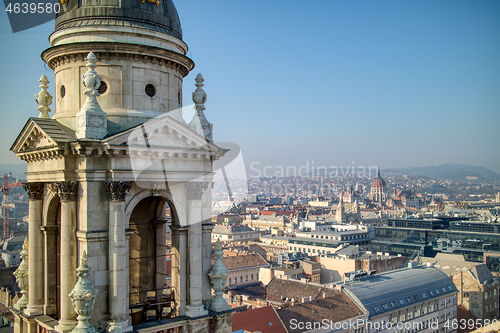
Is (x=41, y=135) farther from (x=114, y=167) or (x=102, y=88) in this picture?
(x=114, y=167)

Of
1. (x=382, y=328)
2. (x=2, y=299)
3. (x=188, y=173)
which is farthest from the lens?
(x=2, y=299)

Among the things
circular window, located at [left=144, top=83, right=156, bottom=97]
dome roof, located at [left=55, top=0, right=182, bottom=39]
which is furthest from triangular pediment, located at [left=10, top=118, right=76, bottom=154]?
dome roof, located at [left=55, top=0, right=182, bottom=39]

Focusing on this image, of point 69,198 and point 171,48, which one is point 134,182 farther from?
point 171,48

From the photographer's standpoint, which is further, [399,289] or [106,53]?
[399,289]

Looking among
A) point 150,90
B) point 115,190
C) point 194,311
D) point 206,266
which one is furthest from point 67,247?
point 150,90

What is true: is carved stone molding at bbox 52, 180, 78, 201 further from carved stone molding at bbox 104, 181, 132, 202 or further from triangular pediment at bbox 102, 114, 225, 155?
triangular pediment at bbox 102, 114, 225, 155

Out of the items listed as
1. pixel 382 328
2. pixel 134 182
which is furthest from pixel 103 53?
pixel 382 328
